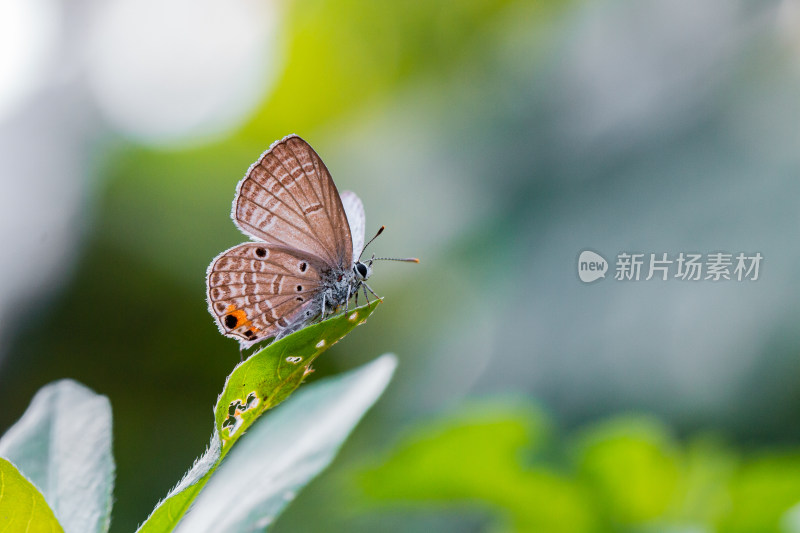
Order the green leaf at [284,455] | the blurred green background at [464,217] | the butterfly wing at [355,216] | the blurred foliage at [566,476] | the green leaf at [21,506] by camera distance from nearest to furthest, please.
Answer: the green leaf at [21,506], the green leaf at [284,455], the blurred foliage at [566,476], the butterfly wing at [355,216], the blurred green background at [464,217]

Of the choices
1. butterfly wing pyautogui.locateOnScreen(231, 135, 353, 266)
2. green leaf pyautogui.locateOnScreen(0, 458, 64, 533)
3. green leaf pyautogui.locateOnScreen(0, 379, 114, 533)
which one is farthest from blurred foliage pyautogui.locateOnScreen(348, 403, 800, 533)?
green leaf pyautogui.locateOnScreen(0, 458, 64, 533)

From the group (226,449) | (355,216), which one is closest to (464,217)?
(355,216)

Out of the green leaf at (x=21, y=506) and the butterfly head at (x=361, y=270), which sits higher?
the butterfly head at (x=361, y=270)

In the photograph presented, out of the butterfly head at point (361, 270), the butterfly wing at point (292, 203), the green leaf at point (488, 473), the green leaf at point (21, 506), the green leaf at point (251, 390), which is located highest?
the butterfly wing at point (292, 203)

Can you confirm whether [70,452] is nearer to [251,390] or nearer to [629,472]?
[251,390]

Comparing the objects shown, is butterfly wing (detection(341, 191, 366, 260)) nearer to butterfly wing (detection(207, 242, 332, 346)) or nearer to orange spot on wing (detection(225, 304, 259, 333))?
butterfly wing (detection(207, 242, 332, 346))

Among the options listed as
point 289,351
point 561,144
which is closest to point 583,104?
point 561,144

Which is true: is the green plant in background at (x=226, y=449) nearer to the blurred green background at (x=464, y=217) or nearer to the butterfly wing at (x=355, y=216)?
the butterfly wing at (x=355, y=216)

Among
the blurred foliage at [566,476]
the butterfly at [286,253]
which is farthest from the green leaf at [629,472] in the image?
the butterfly at [286,253]
